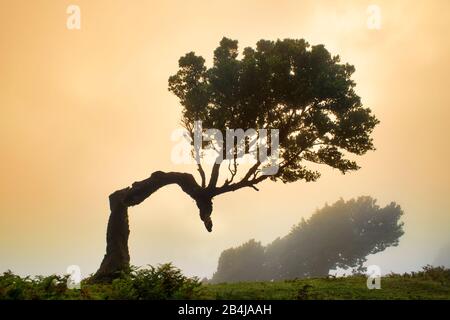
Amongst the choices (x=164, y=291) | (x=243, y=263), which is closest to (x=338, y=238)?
(x=243, y=263)

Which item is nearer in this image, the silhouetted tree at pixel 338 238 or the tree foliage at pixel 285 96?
the tree foliage at pixel 285 96

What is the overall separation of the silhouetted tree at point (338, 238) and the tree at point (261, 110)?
5221cm

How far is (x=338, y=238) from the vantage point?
236 ft

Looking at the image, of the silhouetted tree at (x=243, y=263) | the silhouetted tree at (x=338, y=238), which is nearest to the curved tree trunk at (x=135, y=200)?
the silhouetted tree at (x=338, y=238)

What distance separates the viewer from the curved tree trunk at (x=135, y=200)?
75.5 ft

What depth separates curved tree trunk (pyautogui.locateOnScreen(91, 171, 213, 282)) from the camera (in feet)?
75.5

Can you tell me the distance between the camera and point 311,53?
2155 centimetres

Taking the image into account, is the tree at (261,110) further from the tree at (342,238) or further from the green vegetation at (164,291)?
the tree at (342,238)

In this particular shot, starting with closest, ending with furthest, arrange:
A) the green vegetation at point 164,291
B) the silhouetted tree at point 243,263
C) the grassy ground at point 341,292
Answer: the green vegetation at point 164,291, the grassy ground at point 341,292, the silhouetted tree at point 243,263

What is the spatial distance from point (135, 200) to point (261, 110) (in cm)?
948

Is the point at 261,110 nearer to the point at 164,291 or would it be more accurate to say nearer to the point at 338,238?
the point at 164,291

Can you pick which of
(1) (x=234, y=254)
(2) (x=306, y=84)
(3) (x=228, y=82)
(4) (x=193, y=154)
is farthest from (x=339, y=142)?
(1) (x=234, y=254)

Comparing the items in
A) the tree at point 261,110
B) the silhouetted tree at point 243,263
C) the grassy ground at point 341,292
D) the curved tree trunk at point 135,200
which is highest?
the tree at point 261,110
